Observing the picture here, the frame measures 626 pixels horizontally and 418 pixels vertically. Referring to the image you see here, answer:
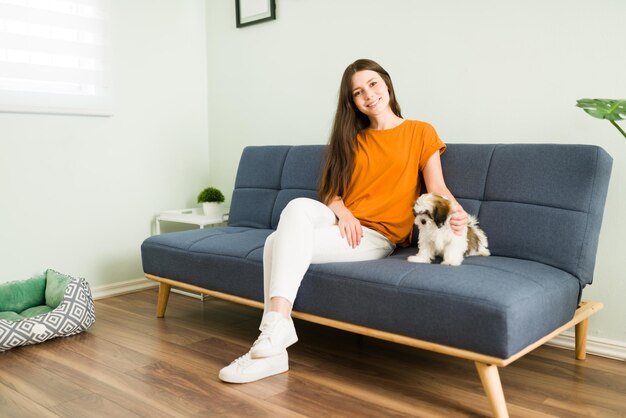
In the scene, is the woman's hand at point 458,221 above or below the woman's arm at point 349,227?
above

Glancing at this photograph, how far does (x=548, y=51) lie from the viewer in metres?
2.36

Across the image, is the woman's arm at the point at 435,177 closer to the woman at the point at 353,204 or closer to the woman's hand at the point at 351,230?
the woman at the point at 353,204

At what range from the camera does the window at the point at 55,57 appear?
2928 mm

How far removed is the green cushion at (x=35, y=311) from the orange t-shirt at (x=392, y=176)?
5.25 ft

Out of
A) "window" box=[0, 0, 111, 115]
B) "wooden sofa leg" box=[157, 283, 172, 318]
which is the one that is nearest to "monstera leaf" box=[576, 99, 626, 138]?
"wooden sofa leg" box=[157, 283, 172, 318]

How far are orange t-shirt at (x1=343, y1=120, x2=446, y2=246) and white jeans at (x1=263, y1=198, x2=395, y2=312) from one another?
87 millimetres

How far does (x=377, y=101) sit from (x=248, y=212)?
3.58 ft

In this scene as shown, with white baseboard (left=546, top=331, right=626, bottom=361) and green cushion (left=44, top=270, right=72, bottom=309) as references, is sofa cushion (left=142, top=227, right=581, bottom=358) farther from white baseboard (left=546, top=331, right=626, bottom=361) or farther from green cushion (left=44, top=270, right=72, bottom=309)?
green cushion (left=44, top=270, right=72, bottom=309)

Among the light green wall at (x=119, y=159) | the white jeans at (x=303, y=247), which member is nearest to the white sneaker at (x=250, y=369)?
the white jeans at (x=303, y=247)

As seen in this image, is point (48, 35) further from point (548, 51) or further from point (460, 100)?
point (548, 51)

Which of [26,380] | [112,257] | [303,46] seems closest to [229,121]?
[303,46]

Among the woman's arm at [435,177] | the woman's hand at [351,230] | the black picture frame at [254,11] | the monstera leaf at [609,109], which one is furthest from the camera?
the black picture frame at [254,11]

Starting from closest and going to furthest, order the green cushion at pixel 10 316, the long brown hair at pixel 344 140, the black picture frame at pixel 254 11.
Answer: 1. the long brown hair at pixel 344 140
2. the green cushion at pixel 10 316
3. the black picture frame at pixel 254 11

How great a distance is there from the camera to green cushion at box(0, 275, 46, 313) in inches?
108
